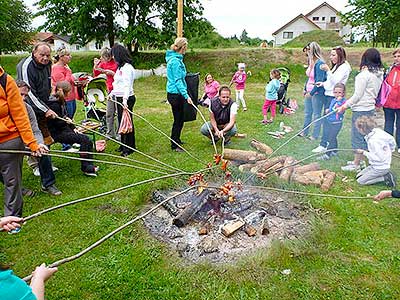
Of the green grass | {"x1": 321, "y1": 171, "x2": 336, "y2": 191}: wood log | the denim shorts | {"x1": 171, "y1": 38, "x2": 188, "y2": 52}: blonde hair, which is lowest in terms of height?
the green grass

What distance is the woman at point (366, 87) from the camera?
16.9 ft

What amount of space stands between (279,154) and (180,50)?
7.78 feet

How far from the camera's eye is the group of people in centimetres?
464

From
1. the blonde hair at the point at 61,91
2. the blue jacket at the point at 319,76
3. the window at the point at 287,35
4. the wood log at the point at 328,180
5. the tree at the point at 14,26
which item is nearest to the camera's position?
the wood log at the point at 328,180

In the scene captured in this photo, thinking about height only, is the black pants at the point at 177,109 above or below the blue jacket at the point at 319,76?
below

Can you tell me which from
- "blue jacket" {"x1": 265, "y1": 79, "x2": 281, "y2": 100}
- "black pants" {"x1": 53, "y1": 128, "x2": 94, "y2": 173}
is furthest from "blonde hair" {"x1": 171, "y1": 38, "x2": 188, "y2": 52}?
"blue jacket" {"x1": 265, "y1": 79, "x2": 281, "y2": 100}

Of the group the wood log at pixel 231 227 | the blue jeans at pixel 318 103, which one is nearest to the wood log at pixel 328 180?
the wood log at pixel 231 227

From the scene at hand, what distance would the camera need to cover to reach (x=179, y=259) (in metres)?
3.18

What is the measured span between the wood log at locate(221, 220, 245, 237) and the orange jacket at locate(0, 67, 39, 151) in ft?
6.68

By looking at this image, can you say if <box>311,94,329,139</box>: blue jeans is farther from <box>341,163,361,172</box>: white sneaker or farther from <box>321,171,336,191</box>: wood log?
<box>321,171,336,191</box>: wood log

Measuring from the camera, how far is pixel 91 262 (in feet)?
10.3

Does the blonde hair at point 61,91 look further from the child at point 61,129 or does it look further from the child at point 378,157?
the child at point 378,157

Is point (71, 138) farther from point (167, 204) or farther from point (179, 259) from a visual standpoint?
point (179, 259)

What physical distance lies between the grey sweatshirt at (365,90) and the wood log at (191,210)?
2.73 m
